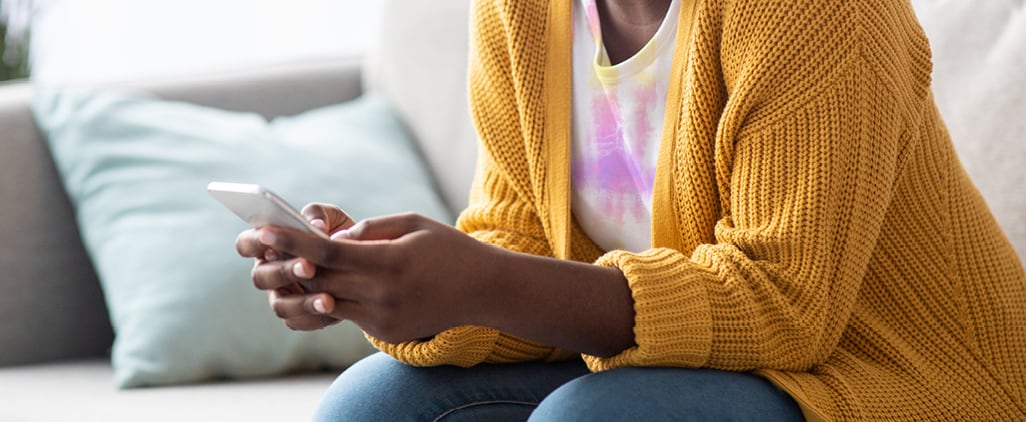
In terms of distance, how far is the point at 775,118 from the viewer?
91 cm

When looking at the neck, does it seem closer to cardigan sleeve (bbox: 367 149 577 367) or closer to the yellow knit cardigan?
the yellow knit cardigan

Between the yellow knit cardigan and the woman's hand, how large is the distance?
0.14 metres

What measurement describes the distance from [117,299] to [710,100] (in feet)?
2.98

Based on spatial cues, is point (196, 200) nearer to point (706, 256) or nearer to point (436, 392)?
Answer: point (436, 392)

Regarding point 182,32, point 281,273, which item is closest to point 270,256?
point 281,273

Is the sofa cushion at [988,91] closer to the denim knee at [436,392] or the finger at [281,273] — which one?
the denim knee at [436,392]

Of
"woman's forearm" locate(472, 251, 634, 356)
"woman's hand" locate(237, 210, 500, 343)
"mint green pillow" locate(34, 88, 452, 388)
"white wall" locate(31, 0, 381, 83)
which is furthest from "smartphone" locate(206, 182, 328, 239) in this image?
"white wall" locate(31, 0, 381, 83)

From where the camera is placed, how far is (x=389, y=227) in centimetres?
80

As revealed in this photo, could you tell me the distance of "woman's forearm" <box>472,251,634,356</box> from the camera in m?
0.81

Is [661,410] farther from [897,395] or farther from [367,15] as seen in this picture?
[367,15]

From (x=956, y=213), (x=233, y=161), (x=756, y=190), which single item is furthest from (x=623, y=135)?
(x=233, y=161)

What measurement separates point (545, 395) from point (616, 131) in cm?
26

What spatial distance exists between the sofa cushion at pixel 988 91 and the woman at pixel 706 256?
25cm

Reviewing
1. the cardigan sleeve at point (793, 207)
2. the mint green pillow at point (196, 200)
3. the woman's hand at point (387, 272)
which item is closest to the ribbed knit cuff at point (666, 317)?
the cardigan sleeve at point (793, 207)
